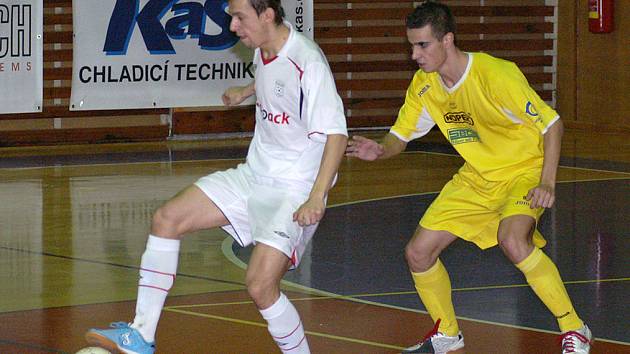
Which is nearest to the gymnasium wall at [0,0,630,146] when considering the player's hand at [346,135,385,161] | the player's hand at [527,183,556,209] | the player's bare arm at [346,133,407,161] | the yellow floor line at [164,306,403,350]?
the yellow floor line at [164,306,403,350]

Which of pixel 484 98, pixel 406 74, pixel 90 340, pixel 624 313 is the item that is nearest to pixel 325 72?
pixel 484 98

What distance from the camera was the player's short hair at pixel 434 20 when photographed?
5957 millimetres

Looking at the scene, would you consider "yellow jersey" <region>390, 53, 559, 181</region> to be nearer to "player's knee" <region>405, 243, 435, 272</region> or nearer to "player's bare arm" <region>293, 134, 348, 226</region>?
"player's knee" <region>405, 243, 435, 272</region>

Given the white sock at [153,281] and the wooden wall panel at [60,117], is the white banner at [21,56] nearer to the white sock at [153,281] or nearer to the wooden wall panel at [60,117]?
the wooden wall panel at [60,117]

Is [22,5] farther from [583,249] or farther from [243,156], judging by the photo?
[583,249]

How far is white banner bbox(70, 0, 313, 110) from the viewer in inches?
648

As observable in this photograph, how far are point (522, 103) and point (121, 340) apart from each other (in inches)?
84.3

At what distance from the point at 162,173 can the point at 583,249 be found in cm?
582

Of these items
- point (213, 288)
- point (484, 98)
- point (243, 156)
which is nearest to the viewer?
point (484, 98)

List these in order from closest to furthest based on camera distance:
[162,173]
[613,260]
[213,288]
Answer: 1. [213,288]
2. [613,260]
3. [162,173]

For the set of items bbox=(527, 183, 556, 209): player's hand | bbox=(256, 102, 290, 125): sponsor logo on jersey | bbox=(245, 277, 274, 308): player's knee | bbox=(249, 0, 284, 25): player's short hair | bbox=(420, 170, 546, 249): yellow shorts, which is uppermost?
bbox=(249, 0, 284, 25): player's short hair

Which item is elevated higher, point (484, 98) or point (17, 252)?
point (484, 98)

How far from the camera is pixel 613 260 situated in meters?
8.93

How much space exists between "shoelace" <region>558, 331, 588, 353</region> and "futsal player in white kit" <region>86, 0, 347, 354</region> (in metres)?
1.26
